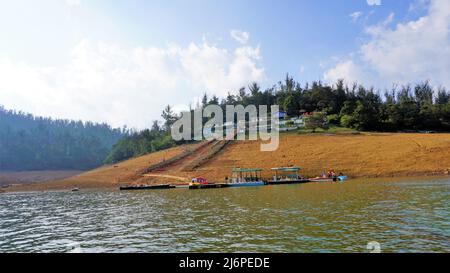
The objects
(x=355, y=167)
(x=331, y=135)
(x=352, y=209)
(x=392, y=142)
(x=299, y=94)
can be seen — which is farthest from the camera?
(x=299, y=94)

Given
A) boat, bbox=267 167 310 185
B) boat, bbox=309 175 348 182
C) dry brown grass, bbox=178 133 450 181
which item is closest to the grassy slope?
dry brown grass, bbox=178 133 450 181

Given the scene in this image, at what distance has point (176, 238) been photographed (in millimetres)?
18641

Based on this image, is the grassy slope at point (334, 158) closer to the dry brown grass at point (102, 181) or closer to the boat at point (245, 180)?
the dry brown grass at point (102, 181)

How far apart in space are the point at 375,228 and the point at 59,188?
64.9 m

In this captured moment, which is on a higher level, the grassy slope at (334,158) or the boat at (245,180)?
the grassy slope at (334,158)

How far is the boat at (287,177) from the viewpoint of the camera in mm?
59406

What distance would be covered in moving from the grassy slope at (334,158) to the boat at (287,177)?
2.39 m

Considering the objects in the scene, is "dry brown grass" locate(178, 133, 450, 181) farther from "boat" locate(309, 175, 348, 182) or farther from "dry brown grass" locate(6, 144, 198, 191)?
"dry brown grass" locate(6, 144, 198, 191)

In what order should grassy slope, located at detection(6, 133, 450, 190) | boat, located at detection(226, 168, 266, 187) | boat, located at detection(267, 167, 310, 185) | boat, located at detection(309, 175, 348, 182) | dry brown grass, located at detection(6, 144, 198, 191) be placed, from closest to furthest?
boat, located at detection(226, 168, 266, 187)
boat, located at detection(309, 175, 348, 182)
boat, located at detection(267, 167, 310, 185)
grassy slope, located at detection(6, 133, 450, 190)
dry brown grass, located at detection(6, 144, 198, 191)

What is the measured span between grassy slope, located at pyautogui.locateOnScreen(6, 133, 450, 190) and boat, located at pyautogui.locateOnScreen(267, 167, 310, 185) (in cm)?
239

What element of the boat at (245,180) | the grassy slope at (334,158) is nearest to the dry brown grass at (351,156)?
the grassy slope at (334,158)

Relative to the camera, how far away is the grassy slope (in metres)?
64.7

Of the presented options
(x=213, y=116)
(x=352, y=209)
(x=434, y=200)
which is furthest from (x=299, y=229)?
(x=213, y=116)
